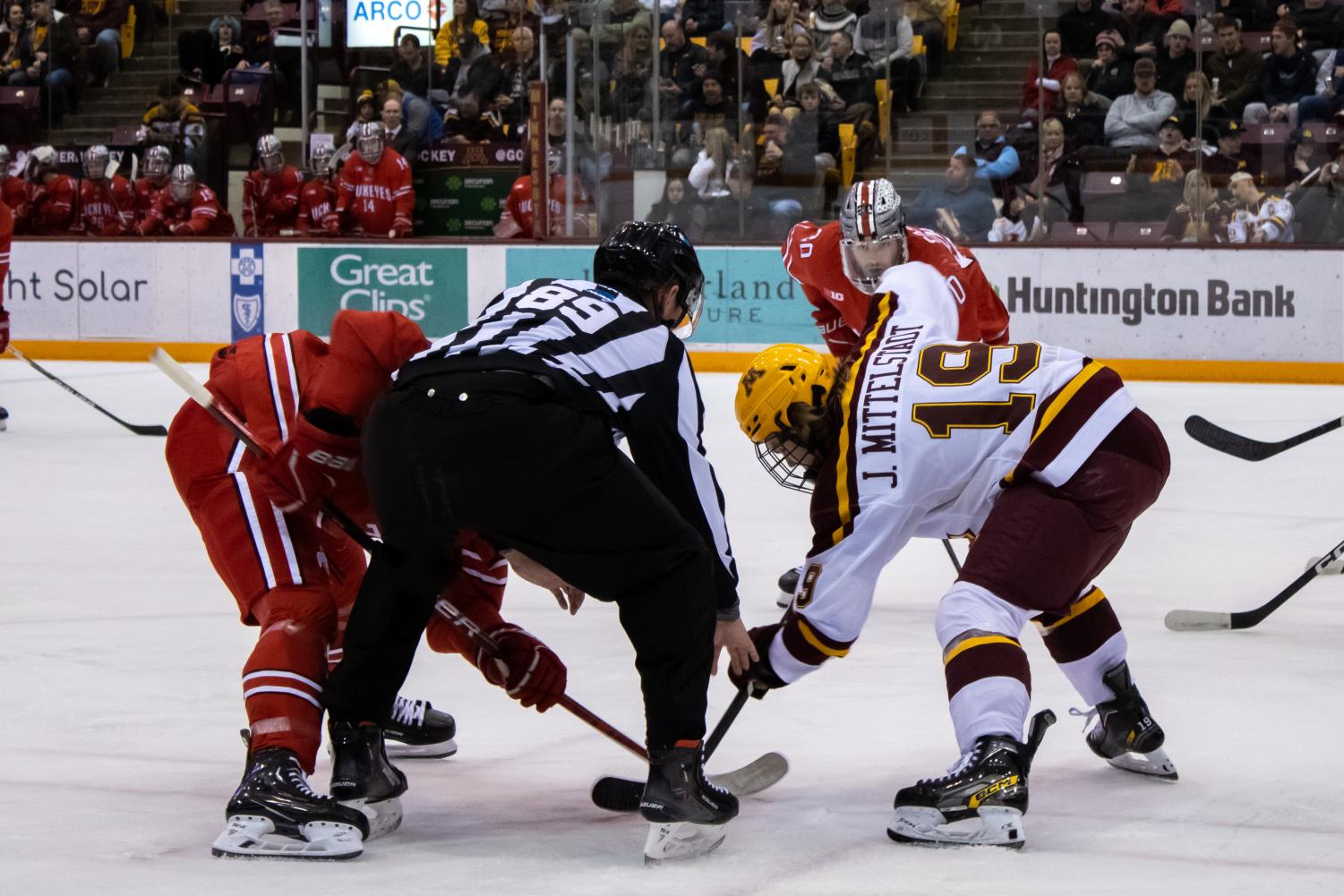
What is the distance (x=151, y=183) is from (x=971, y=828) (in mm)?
11300

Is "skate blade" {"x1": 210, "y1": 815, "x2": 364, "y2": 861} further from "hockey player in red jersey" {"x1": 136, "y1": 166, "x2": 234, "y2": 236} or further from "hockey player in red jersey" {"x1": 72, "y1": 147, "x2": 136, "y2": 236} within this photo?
"hockey player in red jersey" {"x1": 72, "y1": 147, "x2": 136, "y2": 236}

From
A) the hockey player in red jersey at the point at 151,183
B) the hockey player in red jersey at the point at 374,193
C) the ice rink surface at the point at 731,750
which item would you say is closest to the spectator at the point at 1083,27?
the hockey player in red jersey at the point at 374,193

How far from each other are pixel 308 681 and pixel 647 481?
21.2 inches

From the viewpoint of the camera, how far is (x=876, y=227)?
439 centimetres

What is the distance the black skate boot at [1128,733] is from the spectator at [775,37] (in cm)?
849

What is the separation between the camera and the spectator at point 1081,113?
10188mm

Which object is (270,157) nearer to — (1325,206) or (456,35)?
(456,35)

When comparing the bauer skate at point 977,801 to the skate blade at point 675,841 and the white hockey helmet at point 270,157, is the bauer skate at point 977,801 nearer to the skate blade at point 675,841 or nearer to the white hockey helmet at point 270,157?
the skate blade at point 675,841

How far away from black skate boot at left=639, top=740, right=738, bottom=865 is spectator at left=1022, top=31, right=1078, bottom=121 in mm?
8499

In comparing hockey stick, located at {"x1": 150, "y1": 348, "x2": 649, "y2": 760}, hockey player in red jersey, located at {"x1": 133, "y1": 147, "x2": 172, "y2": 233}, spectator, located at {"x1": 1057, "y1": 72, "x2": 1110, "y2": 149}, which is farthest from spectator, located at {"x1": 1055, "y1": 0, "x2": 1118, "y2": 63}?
hockey stick, located at {"x1": 150, "y1": 348, "x2": 649, "y2": 760}

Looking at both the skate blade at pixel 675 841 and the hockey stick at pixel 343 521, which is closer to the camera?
the skate blade at pixel 675 841

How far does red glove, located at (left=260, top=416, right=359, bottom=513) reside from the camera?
8.27 ft

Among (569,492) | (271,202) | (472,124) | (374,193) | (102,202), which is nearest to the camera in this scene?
(569,492)

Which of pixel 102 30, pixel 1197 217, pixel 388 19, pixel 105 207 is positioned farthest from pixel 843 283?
pixel 102 30
